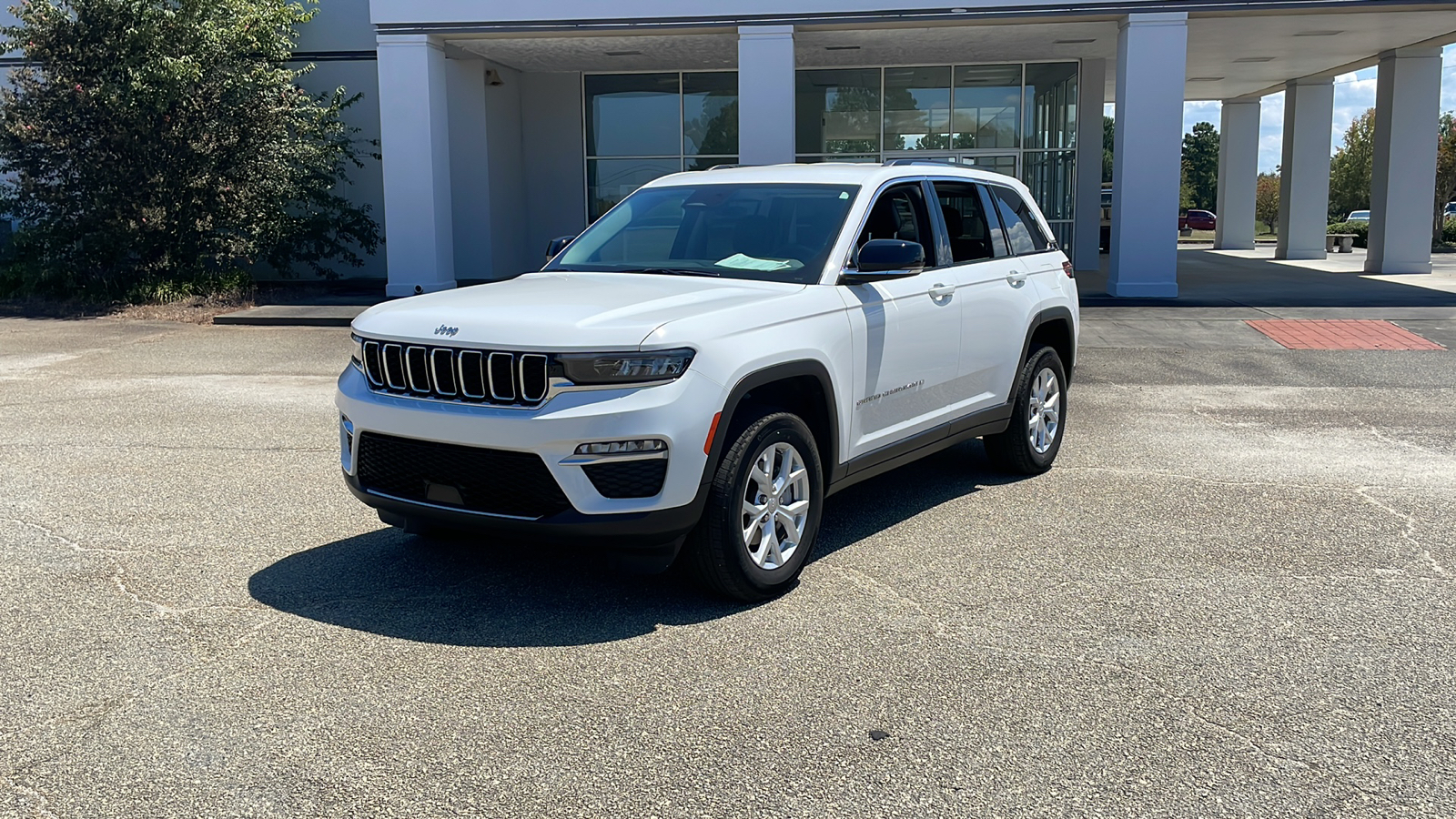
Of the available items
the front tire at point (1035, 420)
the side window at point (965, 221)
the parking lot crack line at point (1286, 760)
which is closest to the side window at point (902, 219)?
the side window at point (965, 221)

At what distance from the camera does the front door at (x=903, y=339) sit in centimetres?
586

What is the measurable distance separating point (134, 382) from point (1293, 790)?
35.0ft

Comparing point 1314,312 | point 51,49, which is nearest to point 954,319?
point 1314,312

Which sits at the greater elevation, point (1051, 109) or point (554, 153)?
point (1051, 109)

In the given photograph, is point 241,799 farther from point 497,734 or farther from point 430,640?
point 430,640

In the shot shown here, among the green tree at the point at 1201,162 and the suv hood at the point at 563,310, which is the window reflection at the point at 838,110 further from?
the green tree at the point at 1201,162

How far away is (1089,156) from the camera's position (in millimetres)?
24703

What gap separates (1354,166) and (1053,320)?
5088 centimetres

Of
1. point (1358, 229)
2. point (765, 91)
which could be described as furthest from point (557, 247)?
point (1358, 229)

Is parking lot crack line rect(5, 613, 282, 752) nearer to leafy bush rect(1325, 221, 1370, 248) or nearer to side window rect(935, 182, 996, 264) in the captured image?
side window rect(935, 182, 996, 264)

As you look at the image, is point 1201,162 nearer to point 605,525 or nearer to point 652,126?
point 652,126

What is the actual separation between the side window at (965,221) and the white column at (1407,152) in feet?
65.2

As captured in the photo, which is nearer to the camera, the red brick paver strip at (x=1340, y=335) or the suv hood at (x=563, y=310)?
the suv hood at (x=563, y=310)

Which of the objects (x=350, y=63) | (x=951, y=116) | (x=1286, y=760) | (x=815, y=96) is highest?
(x=350, y=63)
